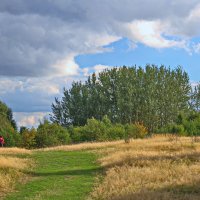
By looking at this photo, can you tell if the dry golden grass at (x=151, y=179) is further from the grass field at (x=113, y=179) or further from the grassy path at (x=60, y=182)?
the grassy path at (x=60, y=182)

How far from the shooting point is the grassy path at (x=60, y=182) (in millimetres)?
13711

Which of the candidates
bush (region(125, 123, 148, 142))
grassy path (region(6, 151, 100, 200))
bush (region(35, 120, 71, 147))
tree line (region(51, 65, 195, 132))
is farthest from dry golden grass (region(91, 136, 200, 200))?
tree line (region(51, 65, 195, 132))

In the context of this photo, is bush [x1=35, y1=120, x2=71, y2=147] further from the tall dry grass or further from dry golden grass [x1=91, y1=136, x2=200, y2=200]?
dry golden grass [x1=91, y1=136, x2=200, y2=200]

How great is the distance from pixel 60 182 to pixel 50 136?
36.3 metres

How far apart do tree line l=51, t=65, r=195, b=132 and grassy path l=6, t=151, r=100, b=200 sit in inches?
2152

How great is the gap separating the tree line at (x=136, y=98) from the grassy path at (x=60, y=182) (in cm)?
5465

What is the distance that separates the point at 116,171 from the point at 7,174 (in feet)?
14.5

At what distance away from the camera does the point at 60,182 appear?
53.3ft

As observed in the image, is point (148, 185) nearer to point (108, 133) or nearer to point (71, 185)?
point (71, 185)

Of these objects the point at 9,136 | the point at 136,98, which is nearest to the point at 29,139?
the point at 9,136

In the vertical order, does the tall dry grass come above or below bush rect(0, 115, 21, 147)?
below

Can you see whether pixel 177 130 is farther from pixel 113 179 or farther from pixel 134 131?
pixel 113 179

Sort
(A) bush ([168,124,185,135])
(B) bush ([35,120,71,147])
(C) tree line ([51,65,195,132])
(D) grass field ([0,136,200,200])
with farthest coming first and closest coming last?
(C) tree line ([51,65,195,132]) < (A) bush ([168,124,185,135]) < (B) bush ([35,120,71,147]) < (D) grass field ([0,136,200,200])

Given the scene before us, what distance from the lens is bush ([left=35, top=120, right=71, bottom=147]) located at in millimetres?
51750
